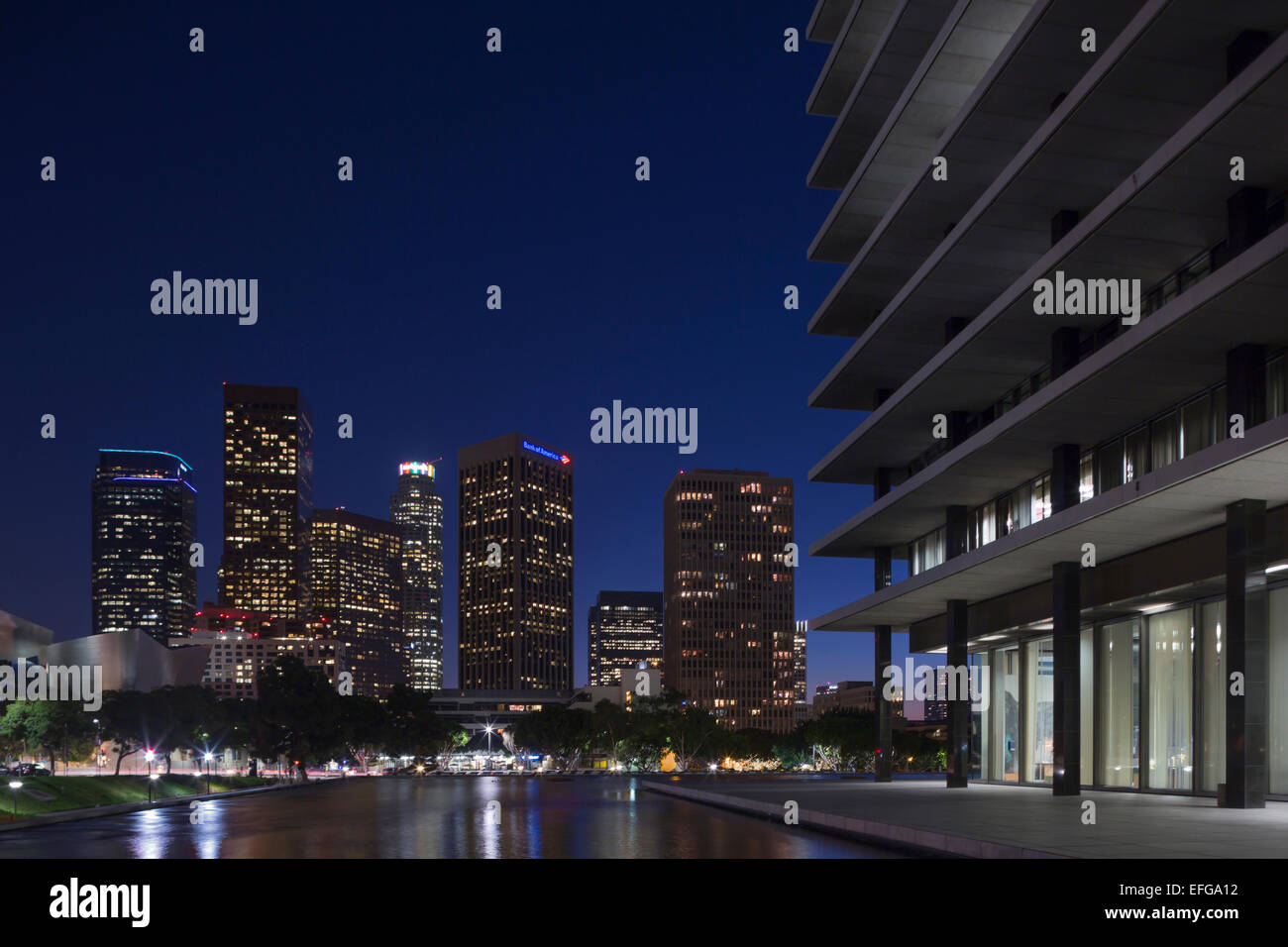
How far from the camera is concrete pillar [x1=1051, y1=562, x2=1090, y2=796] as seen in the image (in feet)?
118

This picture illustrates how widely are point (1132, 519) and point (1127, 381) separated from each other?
12.1 feet

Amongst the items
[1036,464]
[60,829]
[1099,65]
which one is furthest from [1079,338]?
[60,829]

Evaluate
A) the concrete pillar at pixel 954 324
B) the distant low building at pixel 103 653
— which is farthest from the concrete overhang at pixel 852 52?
the distant low building at pixel 103 653

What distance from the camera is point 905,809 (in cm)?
2897

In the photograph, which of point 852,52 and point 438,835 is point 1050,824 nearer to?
point 438,835

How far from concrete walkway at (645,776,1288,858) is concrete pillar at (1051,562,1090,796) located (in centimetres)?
111

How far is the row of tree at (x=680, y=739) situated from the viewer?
410 feet

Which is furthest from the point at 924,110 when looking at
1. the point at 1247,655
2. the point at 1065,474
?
the point at 1247,655

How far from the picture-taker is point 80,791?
160ft

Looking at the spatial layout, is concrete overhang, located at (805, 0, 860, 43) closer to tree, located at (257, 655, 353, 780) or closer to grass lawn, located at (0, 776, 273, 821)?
grass lawn, located at (0, 776, 273, 821)

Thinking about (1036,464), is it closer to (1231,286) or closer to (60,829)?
(1231,286)

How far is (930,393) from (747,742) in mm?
106245
